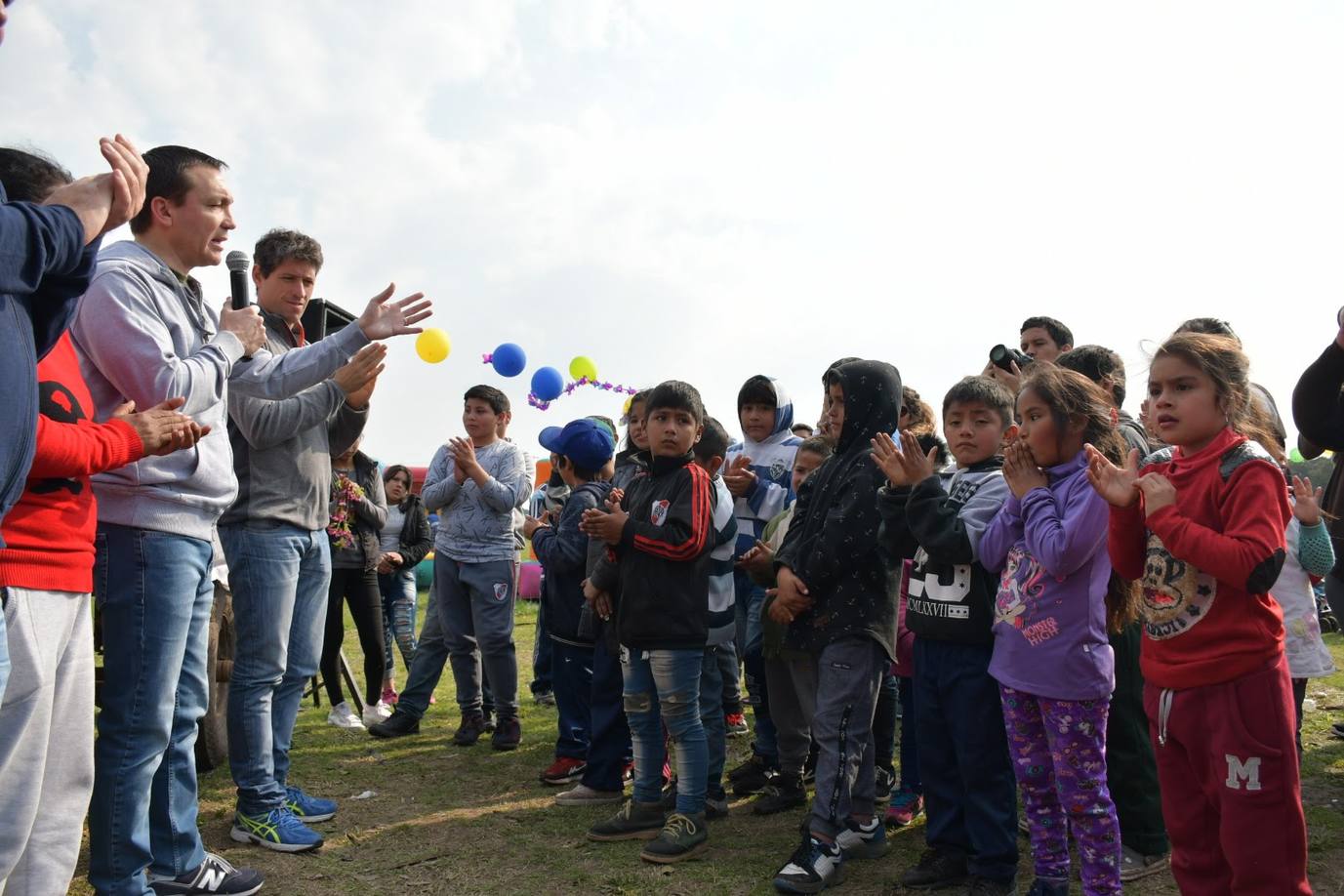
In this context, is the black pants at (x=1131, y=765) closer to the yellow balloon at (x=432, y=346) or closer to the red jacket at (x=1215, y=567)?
the red jacket at (x=1215, y=567)

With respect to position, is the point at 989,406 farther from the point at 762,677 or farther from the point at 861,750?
the point at 762,677

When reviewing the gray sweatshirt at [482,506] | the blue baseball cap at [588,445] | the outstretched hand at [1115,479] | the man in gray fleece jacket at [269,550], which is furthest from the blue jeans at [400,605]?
the outstretched hand at [1115,479]

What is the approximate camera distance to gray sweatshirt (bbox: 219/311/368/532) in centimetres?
365

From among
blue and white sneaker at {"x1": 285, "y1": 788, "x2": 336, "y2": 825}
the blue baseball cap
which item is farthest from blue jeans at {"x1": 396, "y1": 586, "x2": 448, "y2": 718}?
blue and white sneaker at {"x1": 285, "y1": 788, "x2": 336, "y2": 825}

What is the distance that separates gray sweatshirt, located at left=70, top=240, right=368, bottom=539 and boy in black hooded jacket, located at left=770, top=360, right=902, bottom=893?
201 cm

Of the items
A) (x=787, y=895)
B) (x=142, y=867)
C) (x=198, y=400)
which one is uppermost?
(x=198, y=400)

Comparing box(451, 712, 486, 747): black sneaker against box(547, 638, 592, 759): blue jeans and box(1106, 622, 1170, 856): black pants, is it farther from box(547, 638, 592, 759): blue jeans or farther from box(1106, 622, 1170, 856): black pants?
box(1106, 622, 1170, 856): black pants

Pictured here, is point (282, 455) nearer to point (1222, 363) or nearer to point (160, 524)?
point (160, 524)

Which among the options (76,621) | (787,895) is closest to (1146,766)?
(787,895)

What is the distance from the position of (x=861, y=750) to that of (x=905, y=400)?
220 cm

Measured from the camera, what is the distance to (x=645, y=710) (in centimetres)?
386

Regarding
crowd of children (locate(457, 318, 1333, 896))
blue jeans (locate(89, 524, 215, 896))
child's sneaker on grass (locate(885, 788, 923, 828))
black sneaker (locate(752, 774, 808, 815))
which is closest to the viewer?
crowd of children (locate(457, 318, 1333, 896))

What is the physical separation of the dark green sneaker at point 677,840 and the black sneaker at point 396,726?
2555mm

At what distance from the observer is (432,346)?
35.4 feet
